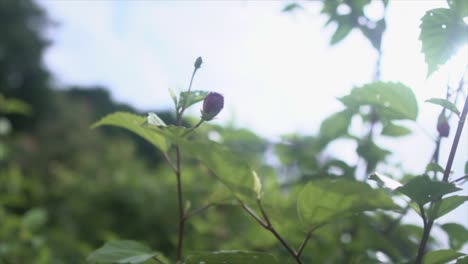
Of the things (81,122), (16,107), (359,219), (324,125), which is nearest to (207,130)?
(324,125)

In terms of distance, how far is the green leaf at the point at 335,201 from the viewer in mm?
472

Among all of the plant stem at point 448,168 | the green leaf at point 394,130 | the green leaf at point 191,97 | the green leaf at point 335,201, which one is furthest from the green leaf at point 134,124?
the green leaf at point 394,130

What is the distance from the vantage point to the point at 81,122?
9031 millimetres

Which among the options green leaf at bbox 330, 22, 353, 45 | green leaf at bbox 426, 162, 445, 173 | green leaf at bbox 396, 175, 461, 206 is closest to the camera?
green leaf at bbox 396, 175, 461, 206

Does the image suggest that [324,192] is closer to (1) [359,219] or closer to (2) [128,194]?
(1) [359,219]

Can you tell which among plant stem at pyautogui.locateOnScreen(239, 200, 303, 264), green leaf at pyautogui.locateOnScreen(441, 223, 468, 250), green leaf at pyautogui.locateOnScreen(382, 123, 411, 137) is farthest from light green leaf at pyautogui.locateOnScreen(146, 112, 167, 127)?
green leaf at pyautogui.locateOnScreen(382, 123, 411, 137)

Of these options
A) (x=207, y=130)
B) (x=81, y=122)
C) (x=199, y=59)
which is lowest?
(x=81, y=122)

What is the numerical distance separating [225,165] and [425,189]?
175 mm

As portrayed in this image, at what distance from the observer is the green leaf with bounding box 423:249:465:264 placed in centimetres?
49

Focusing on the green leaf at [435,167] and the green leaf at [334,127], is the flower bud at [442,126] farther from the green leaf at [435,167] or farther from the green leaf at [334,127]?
the green leaf at [334,127]

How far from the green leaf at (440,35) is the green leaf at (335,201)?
14 cm

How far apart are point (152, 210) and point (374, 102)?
1873 mm

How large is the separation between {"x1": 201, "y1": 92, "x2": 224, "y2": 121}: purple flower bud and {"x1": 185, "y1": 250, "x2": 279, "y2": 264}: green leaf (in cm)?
12

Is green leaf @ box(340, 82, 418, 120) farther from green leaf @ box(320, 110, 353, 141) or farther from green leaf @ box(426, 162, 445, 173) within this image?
green leaf @ box(320, 110, 353, 141)
